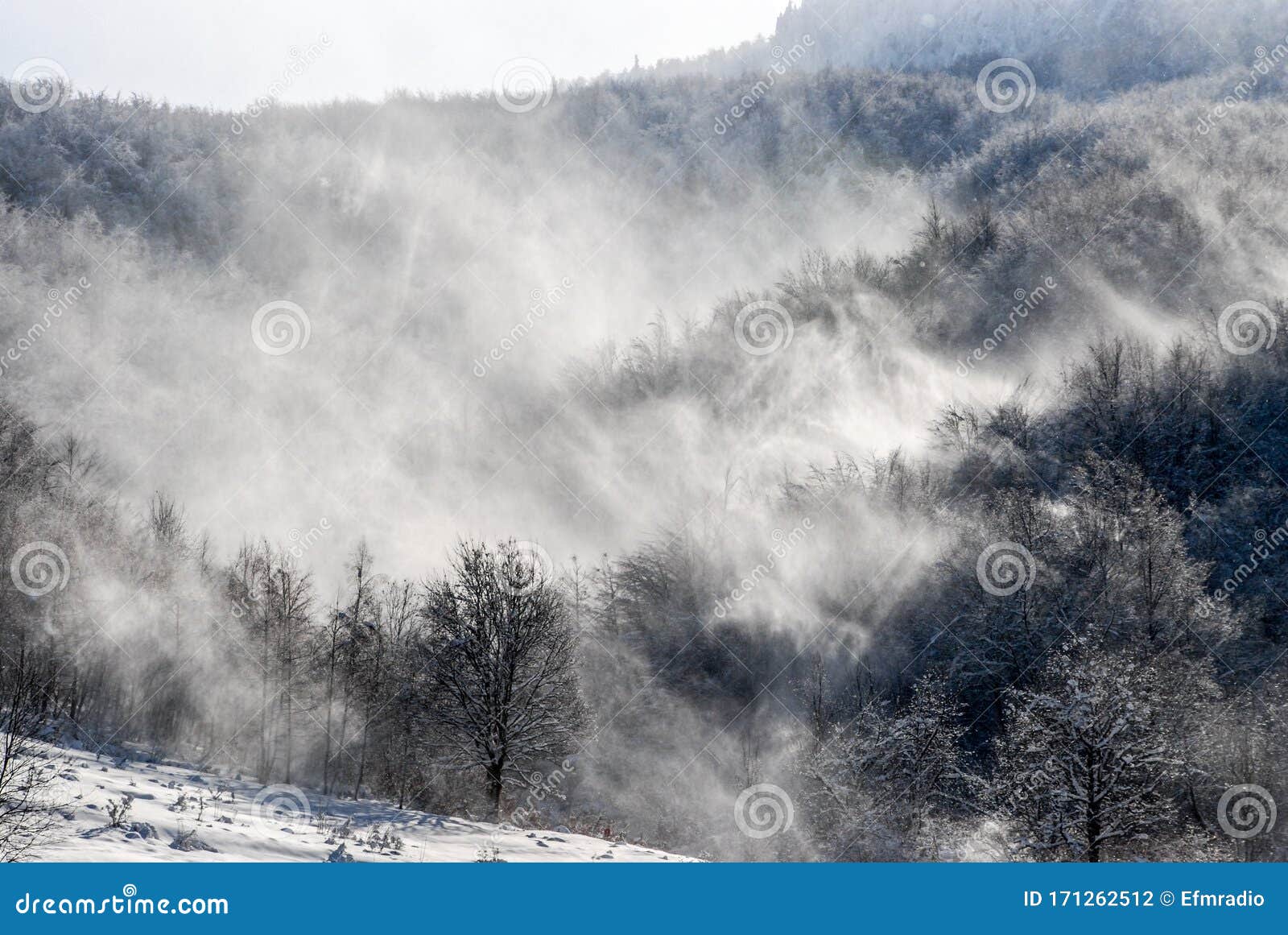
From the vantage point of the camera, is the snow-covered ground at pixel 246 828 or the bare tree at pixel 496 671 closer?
the snow-covered ground at pixel 246 828

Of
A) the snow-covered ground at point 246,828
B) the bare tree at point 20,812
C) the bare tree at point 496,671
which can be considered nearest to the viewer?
the bare tree at point 20,812

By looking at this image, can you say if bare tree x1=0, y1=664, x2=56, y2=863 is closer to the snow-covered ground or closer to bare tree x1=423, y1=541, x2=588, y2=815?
the snow-covered ground

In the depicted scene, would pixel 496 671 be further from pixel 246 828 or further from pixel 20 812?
A: pixel 20 812

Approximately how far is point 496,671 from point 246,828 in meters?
14.9

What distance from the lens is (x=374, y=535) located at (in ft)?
245

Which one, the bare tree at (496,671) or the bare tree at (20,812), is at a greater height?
the bare tree at (496,671)

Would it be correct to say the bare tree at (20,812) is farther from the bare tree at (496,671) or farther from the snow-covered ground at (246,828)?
the bare tree at (496,671)

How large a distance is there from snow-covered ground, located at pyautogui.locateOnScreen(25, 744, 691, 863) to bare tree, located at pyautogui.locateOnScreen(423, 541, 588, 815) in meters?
4.48

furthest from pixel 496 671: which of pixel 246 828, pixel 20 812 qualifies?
pixel 20 812

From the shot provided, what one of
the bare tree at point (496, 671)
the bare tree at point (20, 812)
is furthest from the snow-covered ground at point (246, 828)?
the bare tree at point (496, 671)

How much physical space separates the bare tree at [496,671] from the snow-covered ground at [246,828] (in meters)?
4.48

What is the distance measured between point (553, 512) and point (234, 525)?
2624 centimetres

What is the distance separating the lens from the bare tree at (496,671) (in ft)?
102

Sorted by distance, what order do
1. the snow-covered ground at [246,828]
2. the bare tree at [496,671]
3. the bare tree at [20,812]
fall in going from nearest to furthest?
the bare tree at [20,812]
the snow-covered ground at [246,828]
the bare tree at [496,671]
